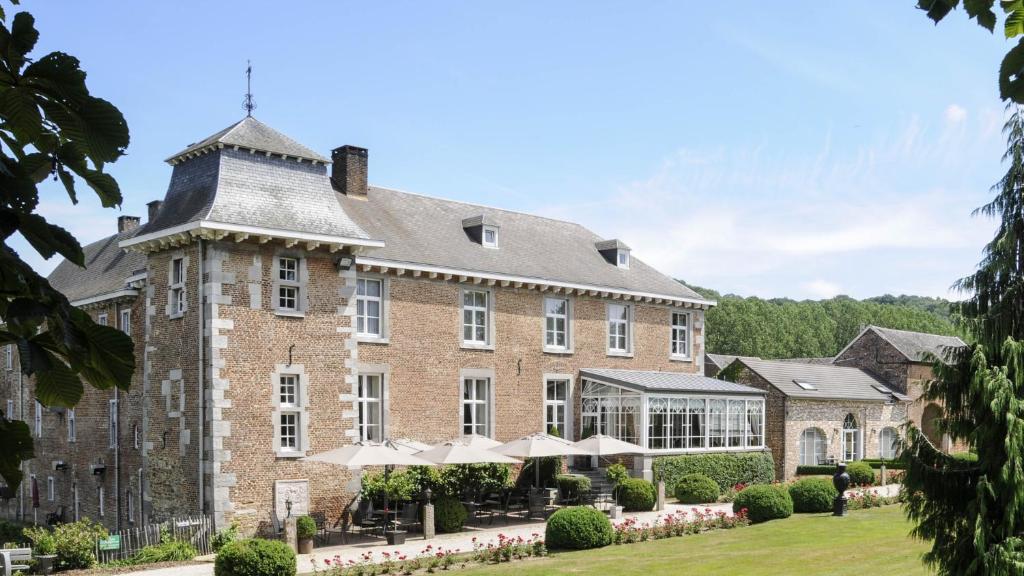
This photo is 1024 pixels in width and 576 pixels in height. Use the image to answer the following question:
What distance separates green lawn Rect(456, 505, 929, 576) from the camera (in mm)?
17234

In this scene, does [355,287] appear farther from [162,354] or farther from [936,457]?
[936,457]

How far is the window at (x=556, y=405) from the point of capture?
29.7 metres

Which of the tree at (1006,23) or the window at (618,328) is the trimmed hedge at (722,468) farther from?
the tree at (1006,23)

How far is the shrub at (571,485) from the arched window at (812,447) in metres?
11.4

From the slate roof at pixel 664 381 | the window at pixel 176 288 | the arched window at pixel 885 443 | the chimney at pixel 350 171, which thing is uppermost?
the chimney at pixel 350 171

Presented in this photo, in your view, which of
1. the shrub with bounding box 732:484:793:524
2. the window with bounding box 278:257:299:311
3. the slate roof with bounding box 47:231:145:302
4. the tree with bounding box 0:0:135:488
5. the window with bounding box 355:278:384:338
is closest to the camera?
the tree with bounding box 0:0:135:488

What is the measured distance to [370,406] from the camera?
83.8 feet

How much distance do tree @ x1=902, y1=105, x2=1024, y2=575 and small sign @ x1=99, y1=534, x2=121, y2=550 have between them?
1458 centimetres

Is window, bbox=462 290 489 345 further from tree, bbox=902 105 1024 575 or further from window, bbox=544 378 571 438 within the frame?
tree, bbox=902 105 1024 575

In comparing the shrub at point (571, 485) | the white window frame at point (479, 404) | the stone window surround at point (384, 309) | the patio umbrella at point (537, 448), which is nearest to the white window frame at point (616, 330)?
the white window frame at point (479, 404)

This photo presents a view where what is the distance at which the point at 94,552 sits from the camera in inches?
754

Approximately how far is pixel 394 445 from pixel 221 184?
23.8ft

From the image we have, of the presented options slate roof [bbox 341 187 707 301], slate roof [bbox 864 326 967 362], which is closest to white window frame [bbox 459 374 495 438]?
slate roof [bbox 341 187 707 301]

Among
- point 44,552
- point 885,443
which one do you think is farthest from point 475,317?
point 885,443
